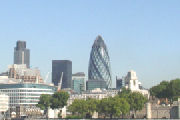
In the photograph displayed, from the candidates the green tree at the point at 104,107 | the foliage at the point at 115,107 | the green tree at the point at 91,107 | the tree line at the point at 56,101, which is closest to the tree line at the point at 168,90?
the foliage at the point at 115,107

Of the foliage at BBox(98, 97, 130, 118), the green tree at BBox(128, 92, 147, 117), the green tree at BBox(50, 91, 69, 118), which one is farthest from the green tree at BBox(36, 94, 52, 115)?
the foliage at BBox(98, 97, 130, 118)

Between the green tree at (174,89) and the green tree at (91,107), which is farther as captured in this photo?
Answer: the green tree at (174,89)

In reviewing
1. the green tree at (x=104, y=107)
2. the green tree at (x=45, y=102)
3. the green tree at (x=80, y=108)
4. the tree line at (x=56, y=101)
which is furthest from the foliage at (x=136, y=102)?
the green tree at (x=45, y=102)

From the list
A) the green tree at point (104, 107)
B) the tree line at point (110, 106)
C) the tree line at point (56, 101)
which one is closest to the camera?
the tree line at point (110, 106)

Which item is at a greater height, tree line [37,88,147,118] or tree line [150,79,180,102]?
tree line [150,79,180,102]

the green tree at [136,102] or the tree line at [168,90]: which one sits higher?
the tree line at [168,90]

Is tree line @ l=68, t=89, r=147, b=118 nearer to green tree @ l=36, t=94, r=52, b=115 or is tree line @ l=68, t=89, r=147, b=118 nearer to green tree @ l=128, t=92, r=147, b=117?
green tree @ l=128, t=92, r=147, b=117

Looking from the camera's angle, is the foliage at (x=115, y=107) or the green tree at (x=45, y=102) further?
the green tree at (x=45, y=102)

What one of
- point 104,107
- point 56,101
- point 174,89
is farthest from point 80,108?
point 174,89

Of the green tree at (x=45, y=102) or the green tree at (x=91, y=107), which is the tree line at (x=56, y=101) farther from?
the green tree at (x=91, y=107)

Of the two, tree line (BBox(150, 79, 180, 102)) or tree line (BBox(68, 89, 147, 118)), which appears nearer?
tree line (BBox(68, 89, 147, 118))

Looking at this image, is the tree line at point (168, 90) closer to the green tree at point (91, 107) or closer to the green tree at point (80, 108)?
the green tree at point (91, 107)

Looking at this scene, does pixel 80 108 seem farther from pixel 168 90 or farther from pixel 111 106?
pixel 168 90

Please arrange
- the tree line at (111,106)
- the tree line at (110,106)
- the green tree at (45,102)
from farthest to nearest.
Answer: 1. the green tree at (45,102)
2. the tree line at (110,106)
3. the tree line at (111,106)
